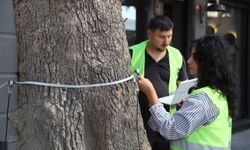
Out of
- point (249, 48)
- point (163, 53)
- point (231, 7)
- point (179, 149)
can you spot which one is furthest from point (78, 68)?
point (249, 48)

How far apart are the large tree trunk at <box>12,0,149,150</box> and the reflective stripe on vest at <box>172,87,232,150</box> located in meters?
0.56

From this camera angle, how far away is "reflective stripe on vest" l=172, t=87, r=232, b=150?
2.87 m

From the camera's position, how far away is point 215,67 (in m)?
2.91

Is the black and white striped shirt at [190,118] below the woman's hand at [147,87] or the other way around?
below

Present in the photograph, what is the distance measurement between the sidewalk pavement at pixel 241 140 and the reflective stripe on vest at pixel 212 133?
634cm

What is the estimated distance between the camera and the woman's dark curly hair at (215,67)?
9.58 ft

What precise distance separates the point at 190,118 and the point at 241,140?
24.5 ft

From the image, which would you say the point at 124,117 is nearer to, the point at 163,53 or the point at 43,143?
the point at 43,143

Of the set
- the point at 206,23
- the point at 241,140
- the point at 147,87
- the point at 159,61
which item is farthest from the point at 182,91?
the point at 241,140

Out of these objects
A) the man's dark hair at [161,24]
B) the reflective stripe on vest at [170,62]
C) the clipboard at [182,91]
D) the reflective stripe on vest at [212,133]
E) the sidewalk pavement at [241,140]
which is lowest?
the sidewalk pavement at [241,140]

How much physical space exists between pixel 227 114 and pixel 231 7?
326 inches

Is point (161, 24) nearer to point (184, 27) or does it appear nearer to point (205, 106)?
point (205, 106)

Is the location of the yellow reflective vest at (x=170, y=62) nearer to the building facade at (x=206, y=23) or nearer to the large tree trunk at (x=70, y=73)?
the large tree trunk at (x=70, y=73)

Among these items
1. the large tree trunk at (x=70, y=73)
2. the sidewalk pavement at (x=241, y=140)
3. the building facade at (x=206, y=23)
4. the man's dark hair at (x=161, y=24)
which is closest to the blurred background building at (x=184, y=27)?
the building facade at (x=206, y=23)
